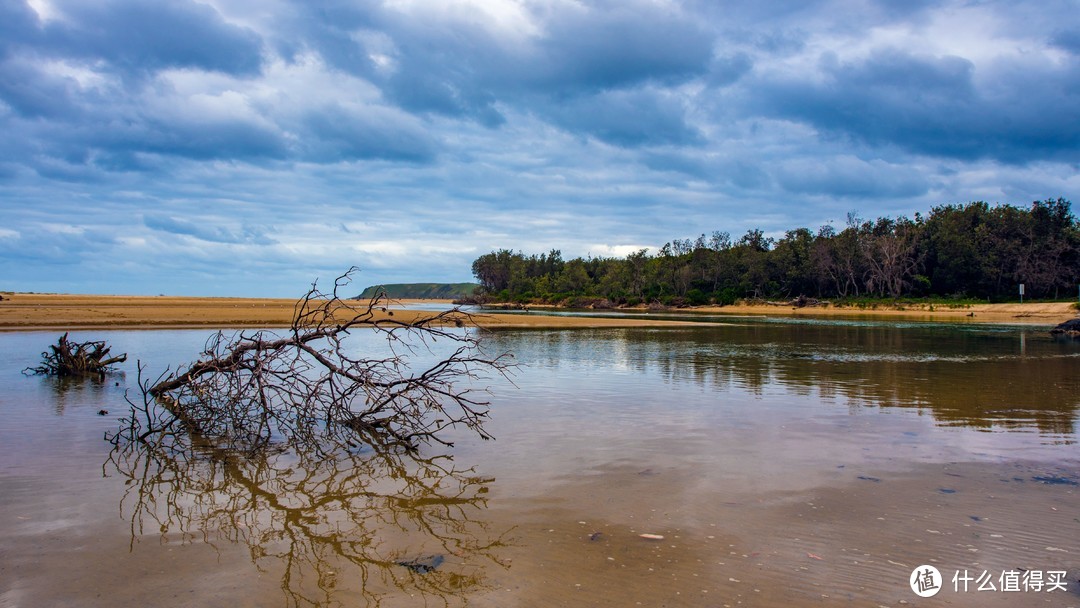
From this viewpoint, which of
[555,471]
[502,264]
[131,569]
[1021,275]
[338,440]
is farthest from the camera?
[502,264]

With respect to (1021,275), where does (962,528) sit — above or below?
below

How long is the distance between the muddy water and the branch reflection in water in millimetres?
30

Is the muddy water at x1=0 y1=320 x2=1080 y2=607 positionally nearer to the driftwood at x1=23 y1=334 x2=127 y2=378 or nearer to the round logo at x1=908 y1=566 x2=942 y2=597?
the round logo at x1=908 y1=566 x2=942 y2=597

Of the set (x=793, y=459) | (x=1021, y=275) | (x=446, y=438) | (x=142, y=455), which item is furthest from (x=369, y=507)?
(x=1021, y=275)

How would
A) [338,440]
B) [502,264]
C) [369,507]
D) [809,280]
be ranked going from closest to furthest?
[369,507], [338,440], [809,280], [502,264]

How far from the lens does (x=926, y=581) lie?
5141 mm

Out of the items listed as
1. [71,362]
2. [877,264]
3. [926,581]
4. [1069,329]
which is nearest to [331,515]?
[926,581]

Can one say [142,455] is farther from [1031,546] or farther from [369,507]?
[1031,546]

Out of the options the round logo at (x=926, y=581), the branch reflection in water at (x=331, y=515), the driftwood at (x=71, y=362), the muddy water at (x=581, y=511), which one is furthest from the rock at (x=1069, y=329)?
the driftwood at (x=71, y=362)

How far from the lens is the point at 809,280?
289 ft

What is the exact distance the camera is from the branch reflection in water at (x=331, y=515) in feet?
17.2

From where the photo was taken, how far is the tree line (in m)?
68.3

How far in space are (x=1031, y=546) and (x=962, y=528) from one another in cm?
55

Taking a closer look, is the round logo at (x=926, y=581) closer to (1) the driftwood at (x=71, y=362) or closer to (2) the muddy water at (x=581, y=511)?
(2) the muddy water at (x=581, y=511)
